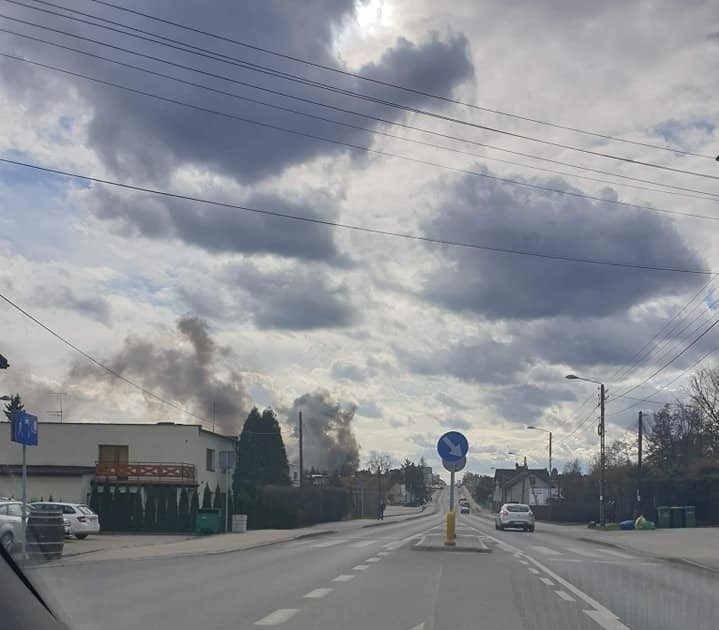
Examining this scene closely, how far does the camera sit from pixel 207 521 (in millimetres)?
36750

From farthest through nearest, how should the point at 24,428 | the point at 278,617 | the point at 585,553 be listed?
the point at 585,553, the point at 24,428, the point at 278,617

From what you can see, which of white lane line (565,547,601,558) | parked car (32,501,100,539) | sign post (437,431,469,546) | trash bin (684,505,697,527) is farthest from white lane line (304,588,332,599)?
trash bin (684,505,697,527)

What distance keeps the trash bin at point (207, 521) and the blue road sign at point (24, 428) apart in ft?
58.8

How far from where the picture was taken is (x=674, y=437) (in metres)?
89.1

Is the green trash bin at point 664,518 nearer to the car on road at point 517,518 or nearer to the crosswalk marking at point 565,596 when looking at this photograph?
the car on road at point 517,518

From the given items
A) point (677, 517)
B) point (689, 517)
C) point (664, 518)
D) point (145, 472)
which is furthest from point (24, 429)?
point (689, 517)

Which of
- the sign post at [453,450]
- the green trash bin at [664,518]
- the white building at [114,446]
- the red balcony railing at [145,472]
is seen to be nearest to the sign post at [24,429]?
the sign post at [453,450]

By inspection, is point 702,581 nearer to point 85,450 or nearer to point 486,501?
point 85,450

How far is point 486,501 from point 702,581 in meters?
182

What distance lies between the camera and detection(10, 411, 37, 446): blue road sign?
1856cm

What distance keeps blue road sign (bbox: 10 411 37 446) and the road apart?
2657 millimetres

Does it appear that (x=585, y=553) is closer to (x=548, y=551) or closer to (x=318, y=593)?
(x=548, y=551)

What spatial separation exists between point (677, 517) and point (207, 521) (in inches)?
1040

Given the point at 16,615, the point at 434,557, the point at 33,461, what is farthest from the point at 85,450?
the point at 16,615
